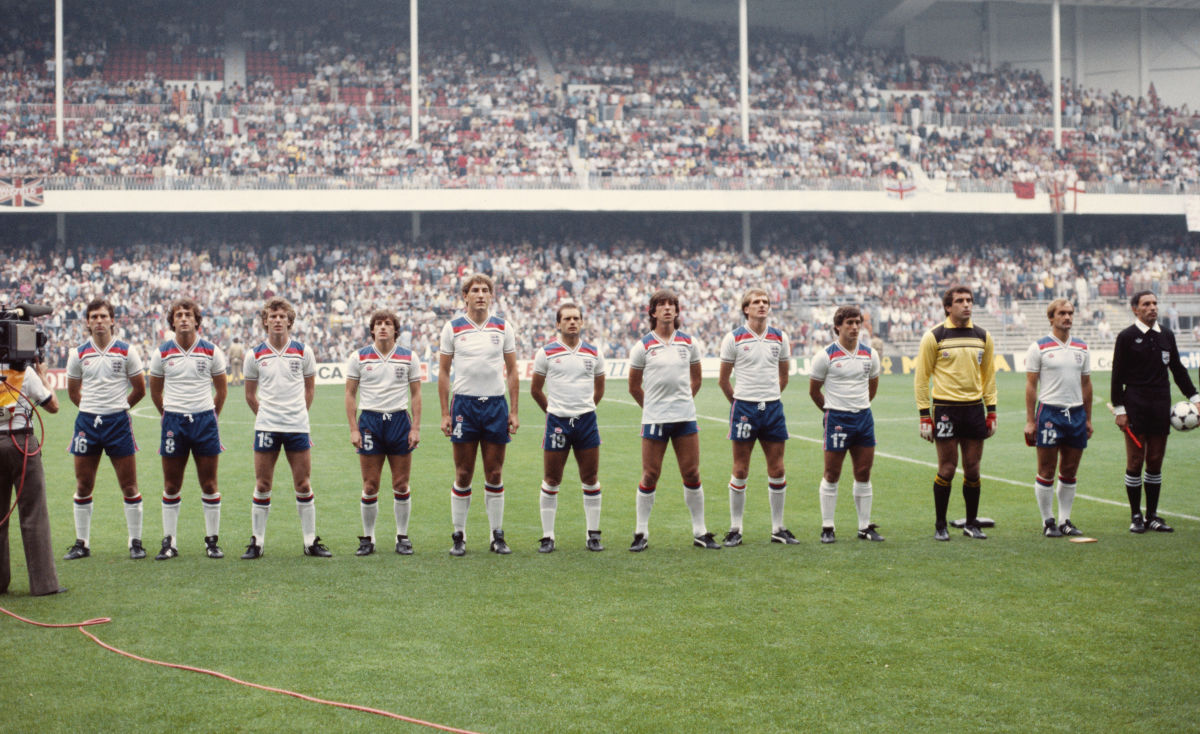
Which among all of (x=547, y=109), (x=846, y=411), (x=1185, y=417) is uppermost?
(x=547, y=109)

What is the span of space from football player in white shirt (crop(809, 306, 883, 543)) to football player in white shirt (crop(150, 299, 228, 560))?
191 inches

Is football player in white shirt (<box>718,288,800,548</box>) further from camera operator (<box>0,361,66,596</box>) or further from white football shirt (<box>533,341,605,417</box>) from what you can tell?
camera operator (<box>0,361,66,596</box>)

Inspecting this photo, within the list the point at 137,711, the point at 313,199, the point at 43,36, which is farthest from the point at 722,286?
the point at 137,711

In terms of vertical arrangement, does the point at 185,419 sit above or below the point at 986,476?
above

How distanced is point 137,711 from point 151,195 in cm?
3683

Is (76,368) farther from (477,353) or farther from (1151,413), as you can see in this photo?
(1151,413)

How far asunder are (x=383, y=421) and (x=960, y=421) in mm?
4645

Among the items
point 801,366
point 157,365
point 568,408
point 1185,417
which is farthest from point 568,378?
point 801,366

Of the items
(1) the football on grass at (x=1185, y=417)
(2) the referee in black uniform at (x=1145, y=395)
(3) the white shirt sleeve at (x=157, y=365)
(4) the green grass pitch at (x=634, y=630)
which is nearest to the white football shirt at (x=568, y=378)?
(4) the green grass pitch at (x=634, y=630)

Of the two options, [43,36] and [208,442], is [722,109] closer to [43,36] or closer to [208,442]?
[43,36]

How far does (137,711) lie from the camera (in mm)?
5238

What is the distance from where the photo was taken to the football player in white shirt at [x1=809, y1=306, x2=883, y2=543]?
9312 millimetres

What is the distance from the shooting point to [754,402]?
9.25m

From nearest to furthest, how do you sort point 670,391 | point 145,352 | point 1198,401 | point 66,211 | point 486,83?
point 670,391, point 1198,401, point 145,352, point 66,211, point 486,83
